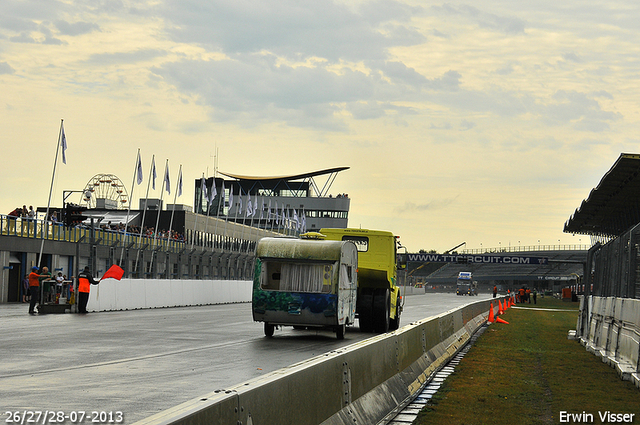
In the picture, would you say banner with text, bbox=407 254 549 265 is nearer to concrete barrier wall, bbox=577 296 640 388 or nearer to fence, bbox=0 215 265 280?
fence, bbox=0 215 265 280

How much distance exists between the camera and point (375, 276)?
2334 cm

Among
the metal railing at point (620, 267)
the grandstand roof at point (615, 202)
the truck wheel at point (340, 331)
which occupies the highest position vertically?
the grandstand roof at point (615, 202)

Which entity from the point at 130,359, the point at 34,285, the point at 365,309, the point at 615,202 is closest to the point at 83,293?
the point at 34,285

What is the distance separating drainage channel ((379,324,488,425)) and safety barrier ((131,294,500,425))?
0.31 ft

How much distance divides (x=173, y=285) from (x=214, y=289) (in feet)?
18.4

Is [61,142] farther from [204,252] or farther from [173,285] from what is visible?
[204,252]

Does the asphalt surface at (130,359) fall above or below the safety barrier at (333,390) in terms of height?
below

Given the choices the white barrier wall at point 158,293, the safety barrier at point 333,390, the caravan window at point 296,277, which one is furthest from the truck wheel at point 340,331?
the white barrier wall at point 158,293

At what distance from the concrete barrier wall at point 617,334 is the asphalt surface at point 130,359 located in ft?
18.3

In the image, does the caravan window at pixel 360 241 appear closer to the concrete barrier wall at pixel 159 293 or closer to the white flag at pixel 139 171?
the concrete barrier wall at pixel 159 293

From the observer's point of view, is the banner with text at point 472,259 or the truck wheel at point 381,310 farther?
the banner with text at point 472,259

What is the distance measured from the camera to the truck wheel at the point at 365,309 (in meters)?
23.1

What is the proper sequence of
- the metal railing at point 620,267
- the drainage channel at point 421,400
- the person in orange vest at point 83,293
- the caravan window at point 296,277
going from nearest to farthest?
the drainage channel at point 421,400 → the metal railing at point 620,267 → the caravan window at point 296,277 → the person in orange vest at point 83,293

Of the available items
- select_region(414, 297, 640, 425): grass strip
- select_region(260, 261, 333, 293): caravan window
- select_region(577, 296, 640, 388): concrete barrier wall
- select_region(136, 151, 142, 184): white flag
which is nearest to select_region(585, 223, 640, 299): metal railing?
select_region(577, 296, 640, 388): concrete barrier wall
